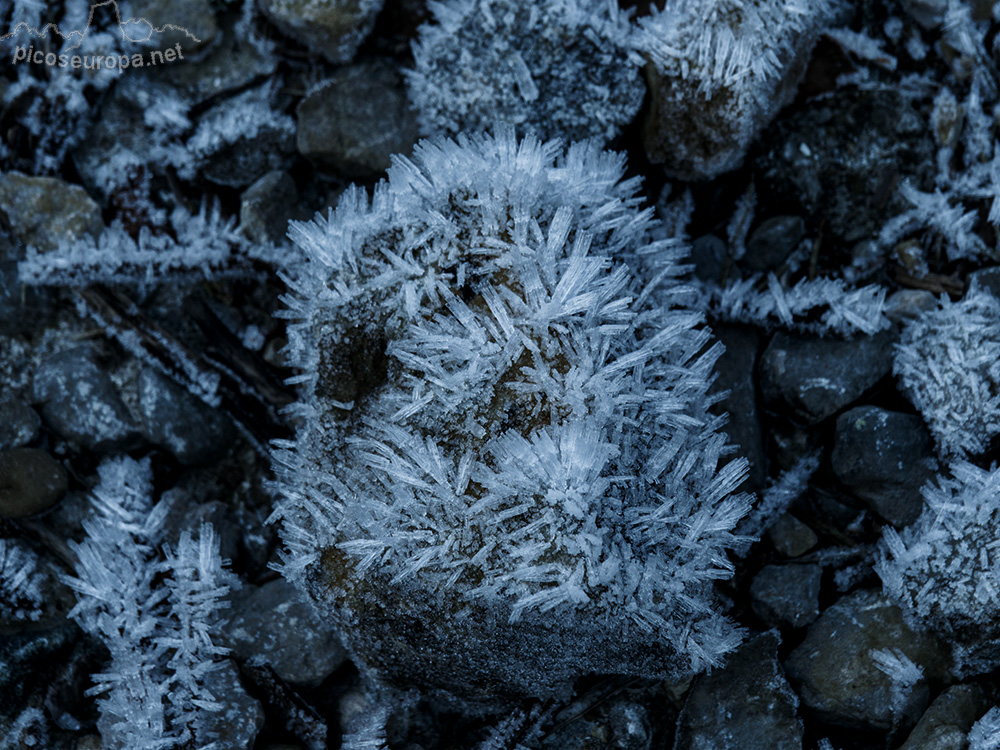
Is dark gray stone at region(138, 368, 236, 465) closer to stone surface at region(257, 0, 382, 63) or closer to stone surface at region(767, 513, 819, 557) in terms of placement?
stone surface at region(257, 0, 382, 63)

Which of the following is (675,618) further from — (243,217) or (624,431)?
(243,217)

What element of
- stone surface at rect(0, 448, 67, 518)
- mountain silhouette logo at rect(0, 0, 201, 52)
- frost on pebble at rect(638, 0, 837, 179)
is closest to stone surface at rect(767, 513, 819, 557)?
frost on pebble at rect(638, 0, 837, 179)

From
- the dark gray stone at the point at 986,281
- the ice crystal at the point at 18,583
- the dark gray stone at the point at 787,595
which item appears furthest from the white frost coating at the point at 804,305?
the ice crystal at the point at 18,583

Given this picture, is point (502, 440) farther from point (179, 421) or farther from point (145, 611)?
point (145, 611)

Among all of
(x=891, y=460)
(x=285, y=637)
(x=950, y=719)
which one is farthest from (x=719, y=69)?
(x=285, y=637)

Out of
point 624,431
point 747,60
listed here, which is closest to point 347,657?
point 624,431

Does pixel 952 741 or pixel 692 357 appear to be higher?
pixel 692 357

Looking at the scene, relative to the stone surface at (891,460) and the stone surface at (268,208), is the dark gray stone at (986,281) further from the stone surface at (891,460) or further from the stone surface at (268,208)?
the stone surface at (268,208)
